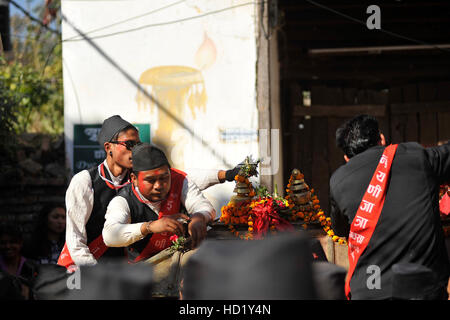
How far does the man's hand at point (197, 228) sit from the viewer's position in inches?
119

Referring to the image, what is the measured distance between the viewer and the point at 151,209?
3242 millimetres

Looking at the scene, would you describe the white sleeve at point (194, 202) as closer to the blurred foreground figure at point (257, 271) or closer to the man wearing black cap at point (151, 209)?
the man wearing black cap at point (151, 209)

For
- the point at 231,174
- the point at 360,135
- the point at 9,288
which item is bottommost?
the point at 9,288

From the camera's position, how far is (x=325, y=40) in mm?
7504

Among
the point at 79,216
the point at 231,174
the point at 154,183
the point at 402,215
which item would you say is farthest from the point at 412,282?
the point at 79,216

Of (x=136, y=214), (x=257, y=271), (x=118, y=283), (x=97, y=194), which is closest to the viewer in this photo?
(x=257, y=271)

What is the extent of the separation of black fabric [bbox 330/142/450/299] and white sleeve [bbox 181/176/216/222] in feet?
2.85

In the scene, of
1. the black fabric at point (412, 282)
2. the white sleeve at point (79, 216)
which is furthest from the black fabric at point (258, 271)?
the white sleeve at point (79, 216)

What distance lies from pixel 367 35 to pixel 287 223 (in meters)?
4.69

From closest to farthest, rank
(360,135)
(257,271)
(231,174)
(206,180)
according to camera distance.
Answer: (257,271) → (360,135) → (231,174) → (206,180)

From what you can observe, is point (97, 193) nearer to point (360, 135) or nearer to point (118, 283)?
point (118, 283)

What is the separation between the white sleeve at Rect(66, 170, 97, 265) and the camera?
3125 millimetres

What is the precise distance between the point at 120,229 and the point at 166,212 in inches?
13.7
